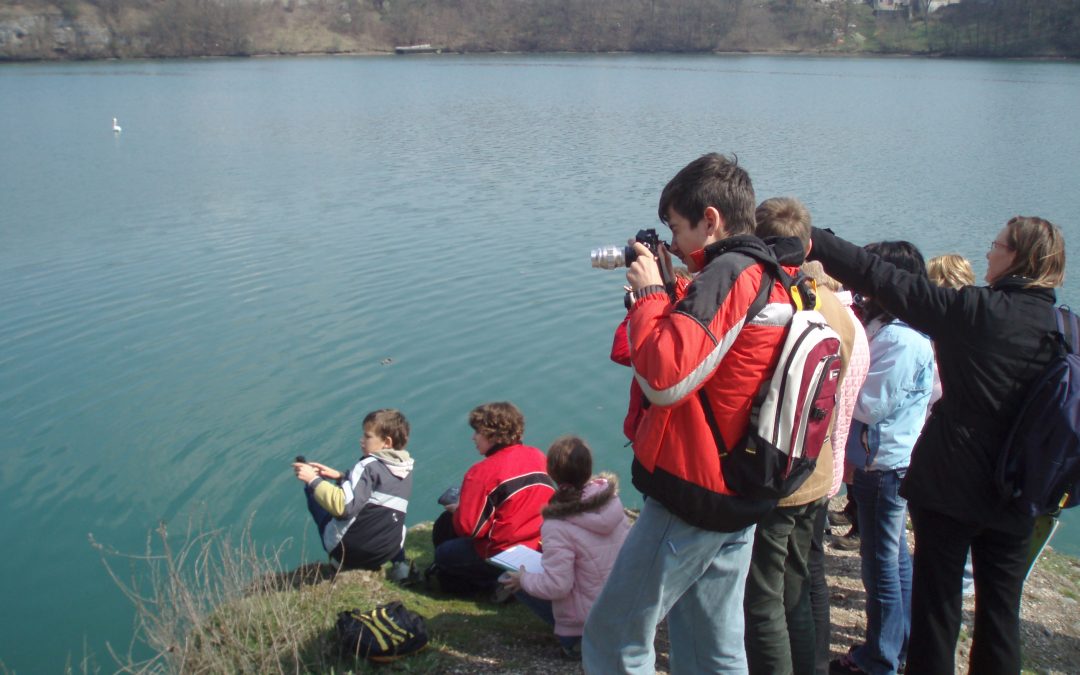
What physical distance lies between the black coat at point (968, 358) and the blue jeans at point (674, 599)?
0.77 m

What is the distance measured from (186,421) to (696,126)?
69.6 feet

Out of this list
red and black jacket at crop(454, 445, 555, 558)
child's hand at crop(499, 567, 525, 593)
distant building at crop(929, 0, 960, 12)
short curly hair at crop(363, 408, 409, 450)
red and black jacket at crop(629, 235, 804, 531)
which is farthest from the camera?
distant building at crop(929, 0, 960, 12)

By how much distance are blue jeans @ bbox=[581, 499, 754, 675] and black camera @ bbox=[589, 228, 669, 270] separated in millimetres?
730

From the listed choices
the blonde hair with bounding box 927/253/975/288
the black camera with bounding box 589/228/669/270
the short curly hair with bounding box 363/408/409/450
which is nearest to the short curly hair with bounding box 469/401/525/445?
the short curly hair with bounding box 363/408/409/450

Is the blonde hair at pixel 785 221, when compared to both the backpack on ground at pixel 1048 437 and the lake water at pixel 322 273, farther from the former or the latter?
the lake water at pixel 322 273

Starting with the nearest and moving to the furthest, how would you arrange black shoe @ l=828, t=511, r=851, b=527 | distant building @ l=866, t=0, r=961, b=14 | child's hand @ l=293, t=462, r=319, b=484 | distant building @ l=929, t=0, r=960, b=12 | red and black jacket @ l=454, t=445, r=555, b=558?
red and black jacket @ l=454, t=445, r=555, b=558 < child's hand @ l=293, t=462, r=319, b=484 < black shoe @ l=828, t=511, r=851, b=527 < distant building @ l=929, t=0, r=960, b=12 < distant building @ l=866, t=0, r=961, b=14

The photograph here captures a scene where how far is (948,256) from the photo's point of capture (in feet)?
11.5

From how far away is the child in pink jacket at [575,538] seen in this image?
346 centimetres

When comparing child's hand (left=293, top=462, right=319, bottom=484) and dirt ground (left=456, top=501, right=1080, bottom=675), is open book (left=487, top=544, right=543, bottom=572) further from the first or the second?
child's hand (left=293, top=462, right=319, bottom=484)

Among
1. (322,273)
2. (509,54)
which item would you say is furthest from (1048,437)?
(509,54)

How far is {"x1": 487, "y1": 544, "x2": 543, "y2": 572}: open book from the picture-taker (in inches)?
149

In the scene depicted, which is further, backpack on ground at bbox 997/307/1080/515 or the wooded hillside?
the wooded hillside

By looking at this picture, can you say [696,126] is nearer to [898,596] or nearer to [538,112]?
[538,112]

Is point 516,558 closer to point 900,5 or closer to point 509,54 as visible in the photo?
point 509,54
